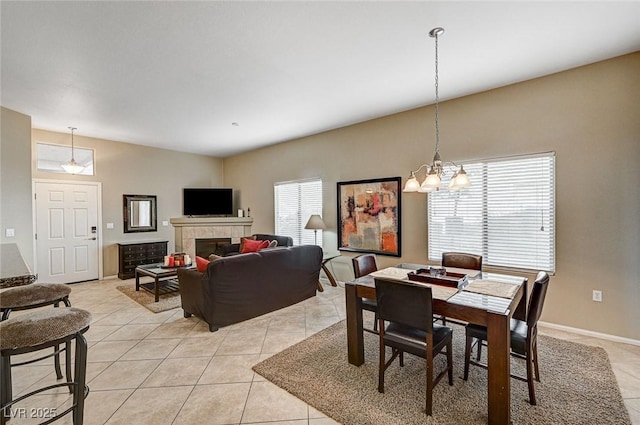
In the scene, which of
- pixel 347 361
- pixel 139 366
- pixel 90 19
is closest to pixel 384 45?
pixel 90 19

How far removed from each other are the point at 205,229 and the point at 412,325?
19.5ft

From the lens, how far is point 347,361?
261cm

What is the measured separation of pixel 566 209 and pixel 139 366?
15.3ft

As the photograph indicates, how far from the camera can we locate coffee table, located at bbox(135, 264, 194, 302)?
431 cm

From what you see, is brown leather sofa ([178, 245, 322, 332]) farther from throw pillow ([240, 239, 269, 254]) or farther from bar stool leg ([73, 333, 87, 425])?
bar stool leg ([73, 333, 87, 425])

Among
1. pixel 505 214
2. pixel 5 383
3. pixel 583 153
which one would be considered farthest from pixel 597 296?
pixel 5 383

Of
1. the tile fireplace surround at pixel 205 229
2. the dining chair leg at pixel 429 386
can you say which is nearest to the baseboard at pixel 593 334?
the dining chair leg at pixel 429 386

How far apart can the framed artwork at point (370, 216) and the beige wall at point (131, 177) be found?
422cm

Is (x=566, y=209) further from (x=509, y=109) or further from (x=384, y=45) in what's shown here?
(x=384, y=45)

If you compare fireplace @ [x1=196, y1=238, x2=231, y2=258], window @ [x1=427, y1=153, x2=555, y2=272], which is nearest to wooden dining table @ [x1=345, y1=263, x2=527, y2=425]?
window @ [x1=427, y1=153, x2=555, y2=272]

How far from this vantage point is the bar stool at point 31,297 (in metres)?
2.14

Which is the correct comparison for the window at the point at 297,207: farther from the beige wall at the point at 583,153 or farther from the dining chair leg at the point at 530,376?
the dining chair leg at the point at 530,376

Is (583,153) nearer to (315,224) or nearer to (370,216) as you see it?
(370,216)

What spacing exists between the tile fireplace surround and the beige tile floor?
9.26 feet
